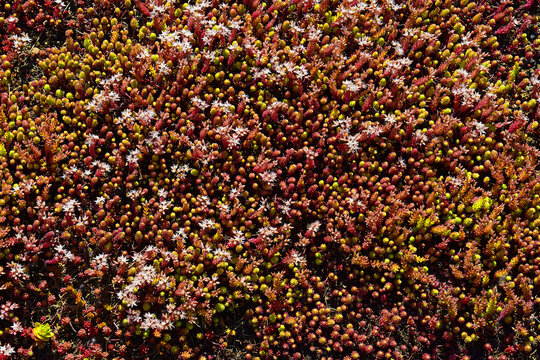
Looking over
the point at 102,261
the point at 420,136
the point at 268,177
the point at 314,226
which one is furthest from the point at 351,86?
the point at 102,261

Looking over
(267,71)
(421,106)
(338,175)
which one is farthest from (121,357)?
(421,106)

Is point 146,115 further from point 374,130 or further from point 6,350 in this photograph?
point 6,350

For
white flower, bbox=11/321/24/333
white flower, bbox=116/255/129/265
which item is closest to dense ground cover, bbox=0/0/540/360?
white flower, bbox=11/321/24/333

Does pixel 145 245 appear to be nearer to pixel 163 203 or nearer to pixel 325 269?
pixel 163 203

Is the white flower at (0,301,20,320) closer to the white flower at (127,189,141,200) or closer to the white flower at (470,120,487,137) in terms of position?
the white flower at (127,189,141,200)

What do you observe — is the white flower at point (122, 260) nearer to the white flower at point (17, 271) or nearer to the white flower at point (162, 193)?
the white flower at point (162, 193)

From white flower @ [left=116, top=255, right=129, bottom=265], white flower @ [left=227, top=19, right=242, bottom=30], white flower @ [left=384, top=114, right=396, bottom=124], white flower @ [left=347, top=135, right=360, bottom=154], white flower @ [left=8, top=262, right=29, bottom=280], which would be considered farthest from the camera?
white flower @ [left=227, top=19, right=242, bottom=30]

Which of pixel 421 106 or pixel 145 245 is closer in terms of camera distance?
pixel 145 245

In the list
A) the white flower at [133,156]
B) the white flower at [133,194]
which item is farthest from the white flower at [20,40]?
the white flower at [133,194]
